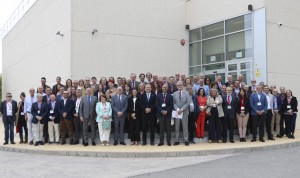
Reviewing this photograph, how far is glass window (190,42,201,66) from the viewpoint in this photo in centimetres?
2166

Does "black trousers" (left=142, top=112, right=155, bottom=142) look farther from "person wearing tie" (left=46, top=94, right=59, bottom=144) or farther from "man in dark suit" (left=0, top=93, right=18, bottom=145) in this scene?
"man in dark suit" (left=0, top=93, right=18, bottom=145)

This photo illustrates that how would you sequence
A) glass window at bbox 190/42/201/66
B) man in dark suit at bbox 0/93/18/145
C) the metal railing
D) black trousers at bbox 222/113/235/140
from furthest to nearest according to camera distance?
the metal railing → glass window at bbox 190/42/201/66 → man in dark suit at bbox 0/93/18/145 → black trousers at bbox 222/113/235/140

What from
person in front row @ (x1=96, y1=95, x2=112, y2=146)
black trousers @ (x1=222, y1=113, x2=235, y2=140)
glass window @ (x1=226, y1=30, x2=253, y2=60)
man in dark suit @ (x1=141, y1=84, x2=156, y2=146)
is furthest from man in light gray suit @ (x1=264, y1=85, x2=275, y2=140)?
person in front row @ (x1=96, y1=95, x2=112, y2=146)

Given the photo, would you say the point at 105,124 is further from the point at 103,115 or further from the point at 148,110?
the point at 148,110

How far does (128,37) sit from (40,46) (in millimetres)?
7217

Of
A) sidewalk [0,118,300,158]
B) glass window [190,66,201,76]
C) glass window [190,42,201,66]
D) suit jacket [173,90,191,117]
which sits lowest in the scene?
sidewalk [0,118,300,158]

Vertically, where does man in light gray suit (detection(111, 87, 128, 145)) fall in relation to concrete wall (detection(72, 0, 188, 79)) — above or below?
below

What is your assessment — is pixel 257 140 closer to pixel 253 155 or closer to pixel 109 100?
pixel 253 155

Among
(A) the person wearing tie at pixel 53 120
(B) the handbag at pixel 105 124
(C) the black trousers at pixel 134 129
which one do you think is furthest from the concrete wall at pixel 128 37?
(C) the black trousers at pixel 134 129

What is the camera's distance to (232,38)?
1939 centimetres

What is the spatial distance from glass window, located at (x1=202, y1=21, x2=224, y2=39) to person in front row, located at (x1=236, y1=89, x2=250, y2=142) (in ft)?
23.7

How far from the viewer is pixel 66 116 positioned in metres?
13.6

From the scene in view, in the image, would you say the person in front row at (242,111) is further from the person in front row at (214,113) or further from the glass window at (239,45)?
the glass window at (239,45)

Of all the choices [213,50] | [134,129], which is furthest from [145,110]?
[213,50]
